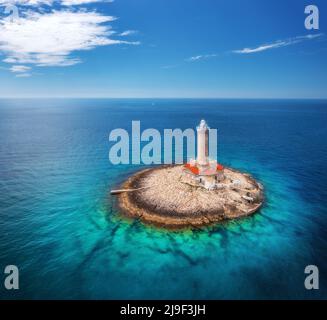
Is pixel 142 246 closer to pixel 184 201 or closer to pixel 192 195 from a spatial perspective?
pixel 184 201

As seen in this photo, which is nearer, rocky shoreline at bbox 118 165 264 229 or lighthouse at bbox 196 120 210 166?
rocky shoreline at bbox 118 165 264 229

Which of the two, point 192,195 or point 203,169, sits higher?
point 203,169

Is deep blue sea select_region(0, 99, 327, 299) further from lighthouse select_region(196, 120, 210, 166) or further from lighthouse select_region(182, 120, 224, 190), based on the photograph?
lighthouse select_region(196, 120, 210, 166)

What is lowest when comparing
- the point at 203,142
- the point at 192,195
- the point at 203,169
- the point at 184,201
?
the point at 184,201

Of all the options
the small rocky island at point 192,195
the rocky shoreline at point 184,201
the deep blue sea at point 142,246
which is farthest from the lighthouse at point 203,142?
the deep blue sea at point 142,246

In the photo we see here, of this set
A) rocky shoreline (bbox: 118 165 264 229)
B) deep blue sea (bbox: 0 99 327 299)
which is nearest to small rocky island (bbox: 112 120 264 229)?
rocky shoreline (bbox: 118 165 264 229)

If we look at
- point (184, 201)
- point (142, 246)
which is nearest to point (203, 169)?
point (184, 201)
